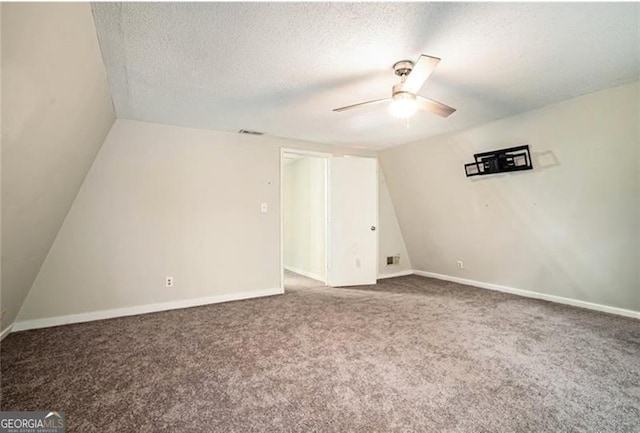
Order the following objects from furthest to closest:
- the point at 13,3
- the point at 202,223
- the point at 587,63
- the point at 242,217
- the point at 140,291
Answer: the point at 242,217, the point at 202,223, the point at 140,291, the point at 587,63, the point at 13,3

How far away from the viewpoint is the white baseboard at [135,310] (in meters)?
2.88

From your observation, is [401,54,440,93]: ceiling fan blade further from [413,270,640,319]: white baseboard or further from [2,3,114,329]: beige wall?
[413,270,640,319]: white baseboard

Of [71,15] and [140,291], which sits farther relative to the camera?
[140,291]

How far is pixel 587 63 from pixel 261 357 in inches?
132

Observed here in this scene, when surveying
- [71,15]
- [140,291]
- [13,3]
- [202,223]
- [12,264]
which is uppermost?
[71,15]

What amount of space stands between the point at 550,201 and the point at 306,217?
3677 millimetres

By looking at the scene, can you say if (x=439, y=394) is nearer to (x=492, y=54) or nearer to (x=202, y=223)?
(x=492, y=54)

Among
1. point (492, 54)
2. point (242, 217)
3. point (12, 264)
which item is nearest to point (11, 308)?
point (12, 264)

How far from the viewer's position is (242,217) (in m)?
3.98

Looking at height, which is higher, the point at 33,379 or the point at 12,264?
the point at 12,264

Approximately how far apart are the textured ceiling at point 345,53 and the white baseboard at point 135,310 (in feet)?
7.05

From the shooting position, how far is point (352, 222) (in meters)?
4.70

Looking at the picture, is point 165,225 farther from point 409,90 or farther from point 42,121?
point 409,90

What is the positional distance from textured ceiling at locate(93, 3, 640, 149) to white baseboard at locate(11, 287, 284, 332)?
7.05ft
